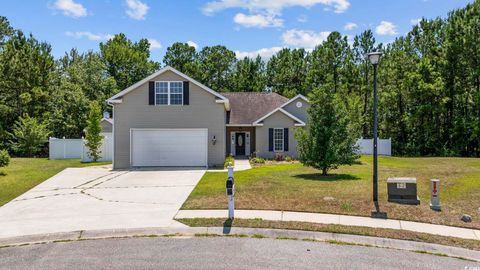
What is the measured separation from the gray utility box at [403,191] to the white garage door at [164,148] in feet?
44.1

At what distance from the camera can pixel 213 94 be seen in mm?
22688

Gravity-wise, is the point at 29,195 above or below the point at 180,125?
below

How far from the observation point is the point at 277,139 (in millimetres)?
27672

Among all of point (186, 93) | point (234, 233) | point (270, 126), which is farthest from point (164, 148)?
point (234, 233)

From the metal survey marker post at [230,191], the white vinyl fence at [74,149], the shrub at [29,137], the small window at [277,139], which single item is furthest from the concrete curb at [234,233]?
the shrub at [29,137]

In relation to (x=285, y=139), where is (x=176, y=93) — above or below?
above

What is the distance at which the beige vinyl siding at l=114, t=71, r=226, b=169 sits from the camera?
2272 centimetres

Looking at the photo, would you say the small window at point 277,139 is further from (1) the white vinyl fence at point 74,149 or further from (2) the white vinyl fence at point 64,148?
(2) the white vinyl fence at point 64,148

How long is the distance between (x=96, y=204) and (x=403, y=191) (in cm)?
922

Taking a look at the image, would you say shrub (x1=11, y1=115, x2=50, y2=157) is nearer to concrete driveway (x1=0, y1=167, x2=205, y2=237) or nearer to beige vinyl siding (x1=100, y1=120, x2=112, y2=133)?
beige vinyl siding (x1=100, y1=120, x2=112, y2=133)

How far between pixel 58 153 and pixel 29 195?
16091 millimetres

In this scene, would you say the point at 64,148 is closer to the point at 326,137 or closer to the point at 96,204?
the point at 96,204

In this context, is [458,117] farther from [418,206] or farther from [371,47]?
[418,206]

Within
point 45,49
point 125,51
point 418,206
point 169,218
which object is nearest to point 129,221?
point 169,218
